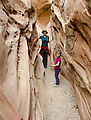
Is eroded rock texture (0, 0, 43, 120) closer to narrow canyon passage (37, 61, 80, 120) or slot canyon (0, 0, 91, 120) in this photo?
slot canyon (0, 0, 91, 120)

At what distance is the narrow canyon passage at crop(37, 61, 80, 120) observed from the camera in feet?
9.59

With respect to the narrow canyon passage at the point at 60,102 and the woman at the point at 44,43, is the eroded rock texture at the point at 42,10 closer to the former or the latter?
the woman at the point at 44,43

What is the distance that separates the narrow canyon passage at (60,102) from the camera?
9.59ft

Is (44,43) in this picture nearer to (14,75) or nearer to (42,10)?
(14,75)

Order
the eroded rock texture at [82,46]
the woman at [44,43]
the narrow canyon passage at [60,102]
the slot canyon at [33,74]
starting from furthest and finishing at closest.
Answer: the woman at [44,43] → the narrow canyon passage at [60,102] → the eroded rock texture at [82,46] → the slot canyon at [33,74]

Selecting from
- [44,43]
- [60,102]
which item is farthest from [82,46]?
[44,43]

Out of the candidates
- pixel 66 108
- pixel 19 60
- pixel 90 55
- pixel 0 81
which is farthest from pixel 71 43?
Result: pixel 0 81

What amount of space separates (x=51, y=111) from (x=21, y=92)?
1.55 metres

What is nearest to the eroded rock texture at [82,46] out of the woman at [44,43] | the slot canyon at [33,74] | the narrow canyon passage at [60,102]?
the slot canyon at [33,74]

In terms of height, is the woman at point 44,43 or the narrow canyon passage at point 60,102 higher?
the woman at point 44,43

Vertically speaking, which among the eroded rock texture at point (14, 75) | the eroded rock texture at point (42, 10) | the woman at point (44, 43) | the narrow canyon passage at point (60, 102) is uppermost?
the eroded rock texture at point (42, 10)

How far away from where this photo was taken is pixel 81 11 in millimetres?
2135

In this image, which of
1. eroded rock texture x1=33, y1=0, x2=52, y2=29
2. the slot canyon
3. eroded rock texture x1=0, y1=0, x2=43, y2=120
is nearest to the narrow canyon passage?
the slot canyon

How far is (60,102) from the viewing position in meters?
3.28
